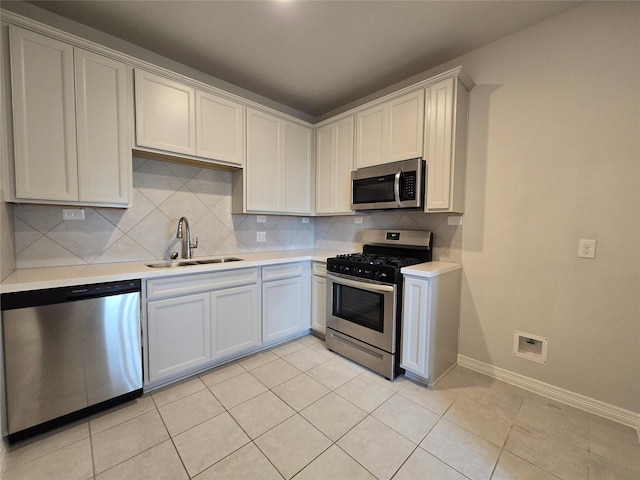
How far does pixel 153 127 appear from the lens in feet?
6.77

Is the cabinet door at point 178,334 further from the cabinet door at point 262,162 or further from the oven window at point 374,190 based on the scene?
the oven window at point 374,190

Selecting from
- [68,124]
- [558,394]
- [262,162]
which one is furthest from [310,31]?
[558,394]

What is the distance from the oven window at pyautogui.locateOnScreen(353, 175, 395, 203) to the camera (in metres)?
2.44

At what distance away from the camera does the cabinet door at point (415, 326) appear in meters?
1.97

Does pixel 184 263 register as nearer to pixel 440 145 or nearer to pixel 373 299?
pixel 373 299

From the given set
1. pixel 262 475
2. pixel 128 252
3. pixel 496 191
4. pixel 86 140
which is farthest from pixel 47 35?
pixel 496 191

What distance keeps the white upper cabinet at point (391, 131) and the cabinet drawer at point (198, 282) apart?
158cm

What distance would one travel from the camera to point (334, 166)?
301 centimetres

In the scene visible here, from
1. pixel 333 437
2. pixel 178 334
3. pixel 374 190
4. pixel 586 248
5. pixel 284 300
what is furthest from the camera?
pixel 284 300

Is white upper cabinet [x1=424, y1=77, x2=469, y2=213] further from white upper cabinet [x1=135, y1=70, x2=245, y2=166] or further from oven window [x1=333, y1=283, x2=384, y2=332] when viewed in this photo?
white upper cabinet [x1=135, y1=70, x2=245, y2=166]

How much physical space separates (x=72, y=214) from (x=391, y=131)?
8.81ft

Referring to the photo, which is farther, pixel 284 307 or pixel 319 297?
pixel 319 297

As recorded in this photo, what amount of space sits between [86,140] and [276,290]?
1.84 m

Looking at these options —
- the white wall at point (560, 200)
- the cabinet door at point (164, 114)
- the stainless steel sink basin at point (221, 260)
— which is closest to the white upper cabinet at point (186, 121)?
the cabinet door at point (164, 114)
